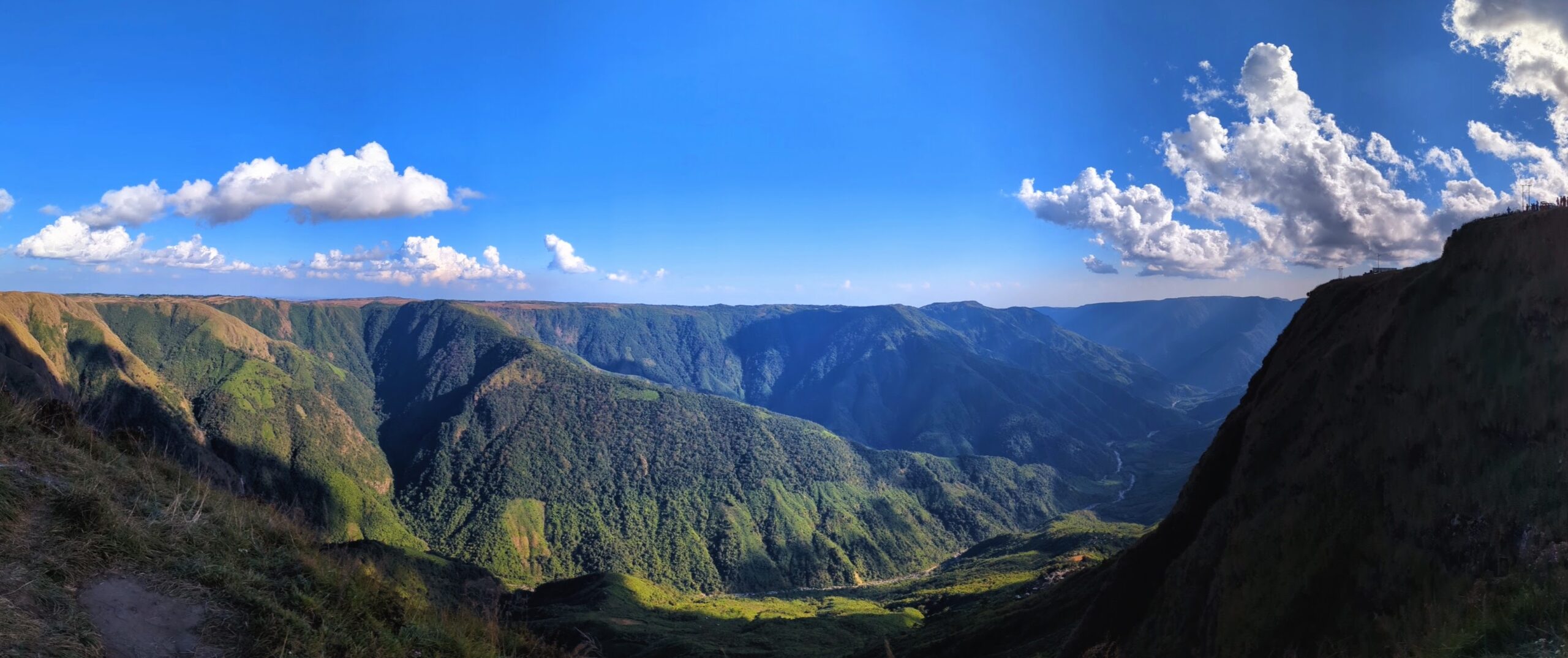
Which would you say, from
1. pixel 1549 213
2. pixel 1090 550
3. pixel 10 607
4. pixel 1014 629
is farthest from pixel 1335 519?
pixel 1090 550

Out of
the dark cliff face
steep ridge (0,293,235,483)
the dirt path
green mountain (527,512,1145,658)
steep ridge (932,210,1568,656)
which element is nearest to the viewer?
the dirt path

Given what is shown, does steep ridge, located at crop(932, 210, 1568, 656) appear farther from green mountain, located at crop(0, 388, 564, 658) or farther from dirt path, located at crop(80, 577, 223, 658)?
dirt path, located at crop(80, 577, 223, 658)

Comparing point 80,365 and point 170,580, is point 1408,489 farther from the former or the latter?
point 80,365

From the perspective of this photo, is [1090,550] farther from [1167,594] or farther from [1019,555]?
[1167,594]

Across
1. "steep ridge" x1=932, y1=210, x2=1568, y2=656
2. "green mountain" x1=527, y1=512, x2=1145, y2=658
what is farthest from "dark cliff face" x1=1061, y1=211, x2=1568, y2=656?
"green mountain" x1=527, y1=512, x2=1145, y2=658

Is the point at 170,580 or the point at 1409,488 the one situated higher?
the point at 170,580

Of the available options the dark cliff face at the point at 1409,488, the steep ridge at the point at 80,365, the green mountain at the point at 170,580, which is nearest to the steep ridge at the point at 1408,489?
the dark cliff face at the point at 1409,488

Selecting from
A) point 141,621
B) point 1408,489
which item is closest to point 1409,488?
point 1408,489
